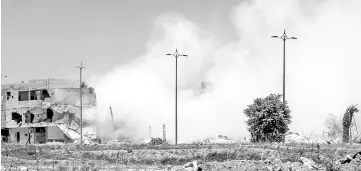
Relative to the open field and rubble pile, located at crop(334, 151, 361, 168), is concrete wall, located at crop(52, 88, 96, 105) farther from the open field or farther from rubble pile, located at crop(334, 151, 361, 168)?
rubble pile, located at crop(334, 151, 361, 168)

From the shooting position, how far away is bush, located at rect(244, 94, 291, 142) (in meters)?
57.6

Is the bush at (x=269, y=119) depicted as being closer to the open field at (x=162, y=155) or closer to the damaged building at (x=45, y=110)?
the open field at (x=162, y=155)

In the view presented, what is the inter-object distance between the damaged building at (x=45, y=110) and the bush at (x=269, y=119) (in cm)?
3792

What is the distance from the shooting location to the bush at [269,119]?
5759cm

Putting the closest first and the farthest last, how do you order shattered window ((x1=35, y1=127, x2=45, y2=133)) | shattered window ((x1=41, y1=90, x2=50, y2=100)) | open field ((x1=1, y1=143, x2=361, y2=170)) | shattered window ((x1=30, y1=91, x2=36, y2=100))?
open field ((x1=1, y1=143, x2=361, y2=170))
shattered window ((x1=35, y1=127, x2=45, y2=133))
shattered window ((x1=41, y1=90, x2=50, y2=100))
shattered window ((x1=30, y1=91, x2=36, y2=100))

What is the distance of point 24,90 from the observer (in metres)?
94.4

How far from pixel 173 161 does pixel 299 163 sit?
13.7 meters

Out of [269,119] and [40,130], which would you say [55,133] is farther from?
[269,119]

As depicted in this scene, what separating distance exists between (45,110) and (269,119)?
143 feet

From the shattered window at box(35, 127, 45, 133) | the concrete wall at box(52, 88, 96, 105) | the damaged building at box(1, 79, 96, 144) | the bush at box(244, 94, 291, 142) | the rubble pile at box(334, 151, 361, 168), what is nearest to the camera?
the rubble pile at box(334, 151, 361, 168)

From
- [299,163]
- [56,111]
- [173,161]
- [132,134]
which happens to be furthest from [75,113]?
[299,163]

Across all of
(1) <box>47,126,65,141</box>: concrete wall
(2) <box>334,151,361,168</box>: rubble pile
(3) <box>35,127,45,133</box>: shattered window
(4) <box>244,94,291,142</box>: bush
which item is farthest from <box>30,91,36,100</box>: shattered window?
(2) <box>334,151,361,168</box>: rubble pile

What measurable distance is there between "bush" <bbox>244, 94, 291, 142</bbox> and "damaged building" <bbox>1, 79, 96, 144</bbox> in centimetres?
3792

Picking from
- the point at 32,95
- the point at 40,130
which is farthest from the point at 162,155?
the point at 32,95
